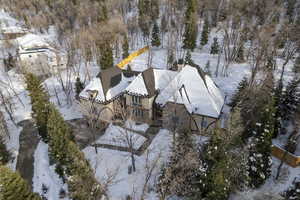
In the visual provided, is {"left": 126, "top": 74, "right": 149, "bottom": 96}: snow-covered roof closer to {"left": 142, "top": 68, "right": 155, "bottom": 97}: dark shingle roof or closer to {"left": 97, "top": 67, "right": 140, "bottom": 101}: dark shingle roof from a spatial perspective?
{"left": 142, "top": 68, "right": 155, "bottom": 97}: dark shingle roof

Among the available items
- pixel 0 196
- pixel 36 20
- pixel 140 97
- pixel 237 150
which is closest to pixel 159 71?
pixel 140 97

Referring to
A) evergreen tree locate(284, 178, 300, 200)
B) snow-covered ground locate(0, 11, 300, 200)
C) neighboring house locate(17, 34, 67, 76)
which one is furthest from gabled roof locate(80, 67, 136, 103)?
evergreen tree locate(284, 178, 300, 200)

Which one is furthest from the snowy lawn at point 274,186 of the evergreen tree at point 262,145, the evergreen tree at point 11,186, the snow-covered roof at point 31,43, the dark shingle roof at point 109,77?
the snow-covered roof at point 31,43

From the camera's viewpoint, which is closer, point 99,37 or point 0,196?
point 0,196

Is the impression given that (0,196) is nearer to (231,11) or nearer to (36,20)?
(231,11)

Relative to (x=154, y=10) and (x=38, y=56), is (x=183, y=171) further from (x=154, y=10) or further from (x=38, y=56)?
(x=154, y=10)

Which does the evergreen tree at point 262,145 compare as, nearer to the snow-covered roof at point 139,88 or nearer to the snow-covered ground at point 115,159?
the snow-covered ground at point 115,159
